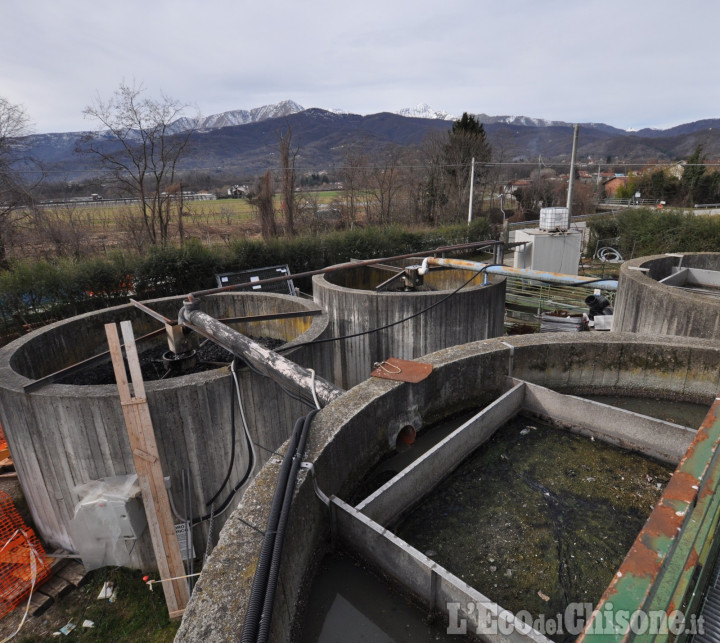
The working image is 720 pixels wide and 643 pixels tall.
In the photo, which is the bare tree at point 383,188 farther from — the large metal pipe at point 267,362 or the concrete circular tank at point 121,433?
the concrete circular tank at point 121,433

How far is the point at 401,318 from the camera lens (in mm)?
8766

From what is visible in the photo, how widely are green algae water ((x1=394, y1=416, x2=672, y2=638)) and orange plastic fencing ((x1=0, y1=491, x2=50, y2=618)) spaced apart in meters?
5.67

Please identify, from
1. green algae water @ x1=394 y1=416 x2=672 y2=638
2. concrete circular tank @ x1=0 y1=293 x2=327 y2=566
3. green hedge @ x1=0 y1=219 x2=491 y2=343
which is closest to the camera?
Result: green algae water @ x1=394 y1=416 x2=672 y2=638

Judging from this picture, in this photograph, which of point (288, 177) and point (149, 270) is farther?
point (288, 177)


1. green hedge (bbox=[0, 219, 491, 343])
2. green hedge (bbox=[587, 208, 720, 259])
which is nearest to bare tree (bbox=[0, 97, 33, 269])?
green hedge (bbox=[0, 219, 491, 343])

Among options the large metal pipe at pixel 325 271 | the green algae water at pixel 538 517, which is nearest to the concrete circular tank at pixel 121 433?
the large metal pipe at pixel 325 271

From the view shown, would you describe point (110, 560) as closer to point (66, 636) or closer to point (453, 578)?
point (66, 636)

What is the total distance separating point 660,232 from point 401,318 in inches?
879

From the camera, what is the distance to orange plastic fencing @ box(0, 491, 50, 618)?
5.69m

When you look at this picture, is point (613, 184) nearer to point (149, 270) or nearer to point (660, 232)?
point (660, 232)

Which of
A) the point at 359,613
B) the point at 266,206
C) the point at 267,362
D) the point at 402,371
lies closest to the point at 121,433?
the point at 267,362

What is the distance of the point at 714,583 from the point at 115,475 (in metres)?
5.99

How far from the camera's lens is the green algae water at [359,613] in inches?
93.7

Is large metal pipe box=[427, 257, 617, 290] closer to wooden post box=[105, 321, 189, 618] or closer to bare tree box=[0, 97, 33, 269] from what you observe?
wooden post box=[105, 321, 189, 618]
